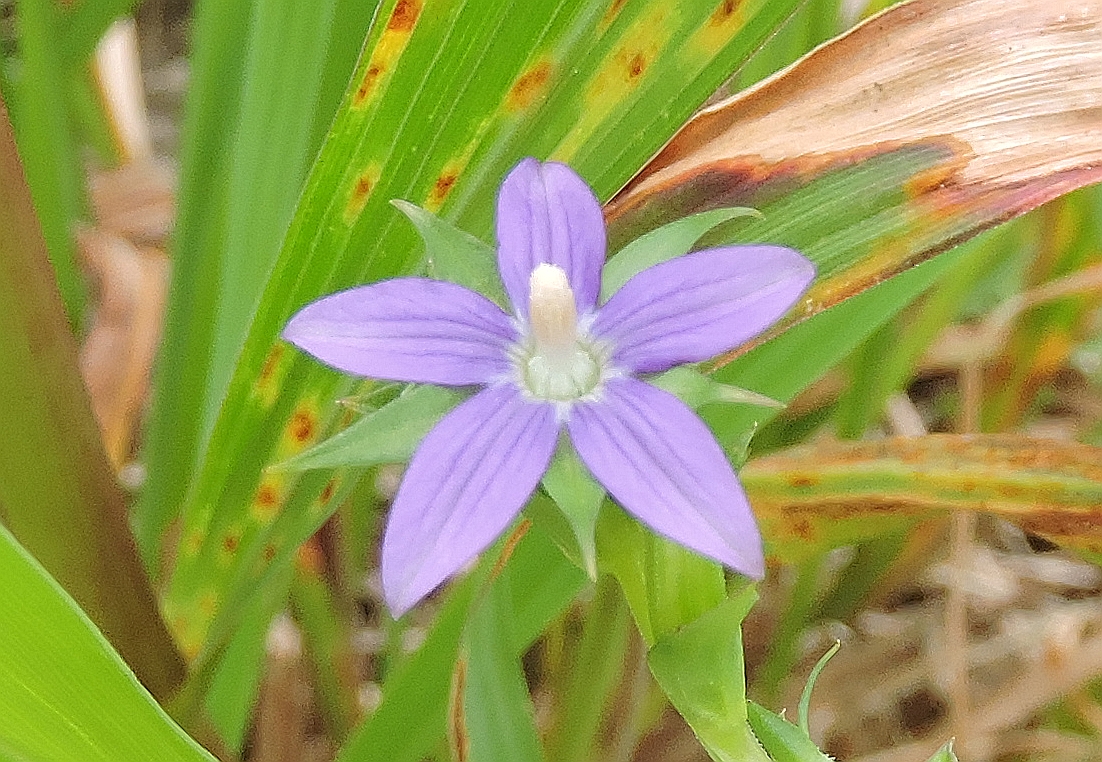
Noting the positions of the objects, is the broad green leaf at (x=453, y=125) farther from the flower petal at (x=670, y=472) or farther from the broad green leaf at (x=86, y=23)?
the broad green leaf at (x=86, y=23)

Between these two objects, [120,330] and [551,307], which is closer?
[551,307]

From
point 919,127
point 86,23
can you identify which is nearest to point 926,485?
point 919,127

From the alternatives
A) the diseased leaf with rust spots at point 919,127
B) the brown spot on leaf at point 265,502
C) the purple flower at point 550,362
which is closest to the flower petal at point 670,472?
the purple flower at point 550,362

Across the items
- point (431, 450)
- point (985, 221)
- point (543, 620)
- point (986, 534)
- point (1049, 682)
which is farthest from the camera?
point (986, 534)

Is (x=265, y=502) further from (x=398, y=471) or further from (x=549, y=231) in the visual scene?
(x=398, y=471)

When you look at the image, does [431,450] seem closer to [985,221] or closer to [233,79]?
[985,221]

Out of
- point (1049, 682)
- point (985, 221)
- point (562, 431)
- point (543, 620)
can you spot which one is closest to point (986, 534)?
point (1049, 682)
